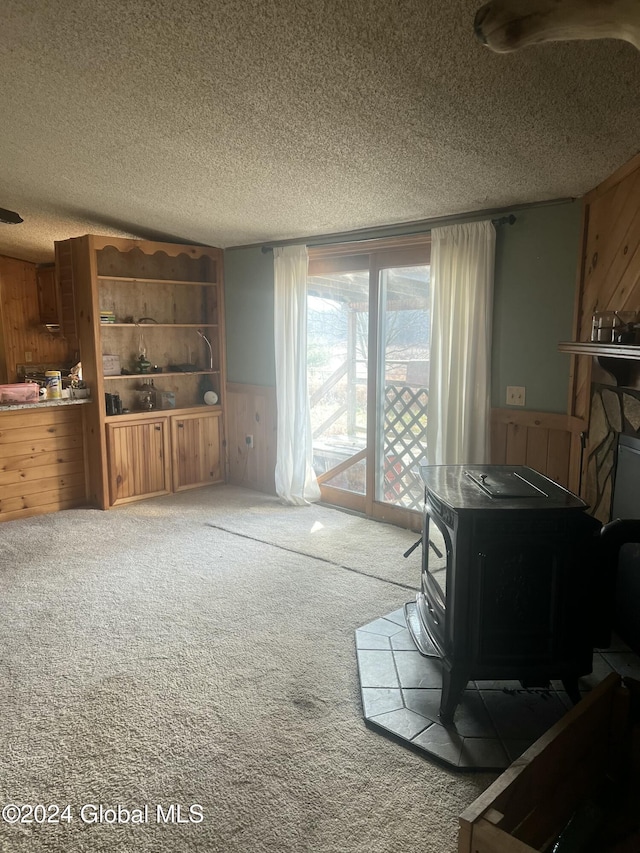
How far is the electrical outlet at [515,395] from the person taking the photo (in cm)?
342

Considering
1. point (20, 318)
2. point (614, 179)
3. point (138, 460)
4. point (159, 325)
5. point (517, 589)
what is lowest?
point (138, 460)

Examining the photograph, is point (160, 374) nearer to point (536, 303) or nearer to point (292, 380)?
point (292, 380)

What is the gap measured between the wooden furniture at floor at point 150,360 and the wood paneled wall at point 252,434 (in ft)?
0.36

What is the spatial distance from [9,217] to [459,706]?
462cm

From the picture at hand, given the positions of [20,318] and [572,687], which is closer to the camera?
[572,687]

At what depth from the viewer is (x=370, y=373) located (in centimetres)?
422

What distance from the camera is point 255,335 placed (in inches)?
199

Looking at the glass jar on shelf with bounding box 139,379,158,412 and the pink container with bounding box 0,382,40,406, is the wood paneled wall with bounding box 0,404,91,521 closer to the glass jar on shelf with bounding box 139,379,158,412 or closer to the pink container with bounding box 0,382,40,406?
the pink container with bounding box 0,382,40,406

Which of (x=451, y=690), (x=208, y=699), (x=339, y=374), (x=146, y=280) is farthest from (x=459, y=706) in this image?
(x=146, y=280)

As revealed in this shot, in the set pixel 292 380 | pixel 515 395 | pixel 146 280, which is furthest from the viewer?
pixel 146 280

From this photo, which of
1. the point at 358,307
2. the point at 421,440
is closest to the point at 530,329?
the point at 421,440

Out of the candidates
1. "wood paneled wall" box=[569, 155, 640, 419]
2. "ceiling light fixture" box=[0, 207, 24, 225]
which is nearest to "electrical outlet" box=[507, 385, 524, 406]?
"wood paneled wall" box=[569, 155, 640, 419]

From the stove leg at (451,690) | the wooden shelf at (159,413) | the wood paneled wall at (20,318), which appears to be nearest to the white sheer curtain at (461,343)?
the stove leg at (451,690)

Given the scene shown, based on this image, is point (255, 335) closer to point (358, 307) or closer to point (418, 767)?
point (358, 307)
